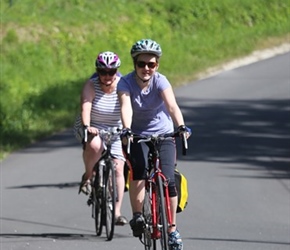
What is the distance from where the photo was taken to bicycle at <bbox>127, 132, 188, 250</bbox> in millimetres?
8328

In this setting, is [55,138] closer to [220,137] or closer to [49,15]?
[220,137]

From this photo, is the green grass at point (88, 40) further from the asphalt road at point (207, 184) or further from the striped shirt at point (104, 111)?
the striped shirt at point (104, 111)

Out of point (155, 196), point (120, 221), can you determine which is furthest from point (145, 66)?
point (120, 221)

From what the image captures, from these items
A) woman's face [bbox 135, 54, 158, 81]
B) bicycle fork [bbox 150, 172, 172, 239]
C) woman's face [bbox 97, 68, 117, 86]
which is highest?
woman's face [bbox 135, 54, 158, 81]

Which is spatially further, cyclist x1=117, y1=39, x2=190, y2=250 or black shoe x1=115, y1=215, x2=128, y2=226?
black shoe x1=115, y1=215, x2=128, y2=226

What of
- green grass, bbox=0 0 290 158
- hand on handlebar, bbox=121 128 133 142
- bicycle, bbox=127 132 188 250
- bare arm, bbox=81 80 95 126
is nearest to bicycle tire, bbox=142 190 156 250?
bicycle, bbox=127 132 188 250

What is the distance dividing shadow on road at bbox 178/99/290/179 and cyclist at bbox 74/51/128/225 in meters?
4.93

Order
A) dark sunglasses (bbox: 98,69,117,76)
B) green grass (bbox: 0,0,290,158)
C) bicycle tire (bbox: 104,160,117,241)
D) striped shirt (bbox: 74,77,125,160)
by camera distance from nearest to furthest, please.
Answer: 1. bicycle tire (bbox: 104,160,117,241)
2. dark sunglasses (bbox: 98,69,117,76)
3. striped shirt (bbox: 74,77,125,160)
4. green grass (bbox: 0,0,290,158)

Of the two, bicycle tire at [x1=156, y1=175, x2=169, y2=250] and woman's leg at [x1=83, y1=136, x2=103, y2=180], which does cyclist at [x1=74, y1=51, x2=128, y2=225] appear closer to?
woman's leg at [x1=83, y1=136, x2=103, y2=180]

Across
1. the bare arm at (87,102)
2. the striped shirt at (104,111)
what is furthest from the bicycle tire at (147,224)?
the striped shirt at (104,111)

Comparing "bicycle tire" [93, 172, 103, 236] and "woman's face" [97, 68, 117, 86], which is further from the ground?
"woman's face" [97, 68, 117, 86]

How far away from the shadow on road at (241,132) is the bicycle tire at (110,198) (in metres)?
5.24

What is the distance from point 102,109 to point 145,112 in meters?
2.35

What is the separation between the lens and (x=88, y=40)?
27.3m
